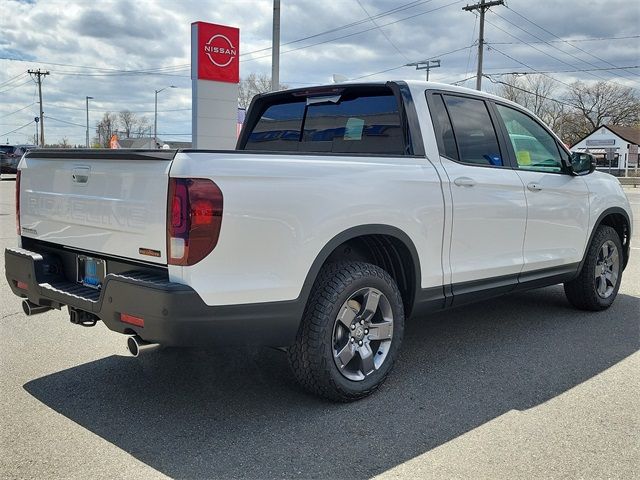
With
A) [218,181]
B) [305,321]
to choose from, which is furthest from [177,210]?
[305,321]

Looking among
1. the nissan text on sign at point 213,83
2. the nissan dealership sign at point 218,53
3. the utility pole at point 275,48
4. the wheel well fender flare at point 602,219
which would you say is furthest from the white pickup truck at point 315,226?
the nissan dealership sign at point 218,53

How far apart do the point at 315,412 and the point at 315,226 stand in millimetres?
1092

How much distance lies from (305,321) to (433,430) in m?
0.92

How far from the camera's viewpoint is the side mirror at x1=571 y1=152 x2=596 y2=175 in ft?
17.8

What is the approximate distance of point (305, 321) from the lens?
137 inches

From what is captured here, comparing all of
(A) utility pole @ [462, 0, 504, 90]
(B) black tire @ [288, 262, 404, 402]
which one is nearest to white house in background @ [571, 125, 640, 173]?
(A) utility pole @ [462, 0, 504, 90]

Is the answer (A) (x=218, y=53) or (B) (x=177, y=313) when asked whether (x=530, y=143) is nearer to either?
(B) (x=177, y=313)

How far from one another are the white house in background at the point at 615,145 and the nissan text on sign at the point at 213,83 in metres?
61.9

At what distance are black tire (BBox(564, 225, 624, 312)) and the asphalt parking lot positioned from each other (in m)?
0.72

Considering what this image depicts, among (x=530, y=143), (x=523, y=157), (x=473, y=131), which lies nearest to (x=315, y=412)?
(x=473, y=131)

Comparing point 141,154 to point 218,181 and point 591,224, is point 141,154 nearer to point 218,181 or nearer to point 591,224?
point 218,181

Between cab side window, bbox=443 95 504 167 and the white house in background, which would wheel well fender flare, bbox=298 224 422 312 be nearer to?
cab side window, bbox=443 95 504 167

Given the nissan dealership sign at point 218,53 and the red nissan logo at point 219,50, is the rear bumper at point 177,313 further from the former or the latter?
the red nissan logo at point 219,50

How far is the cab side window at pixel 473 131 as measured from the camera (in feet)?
14.7
